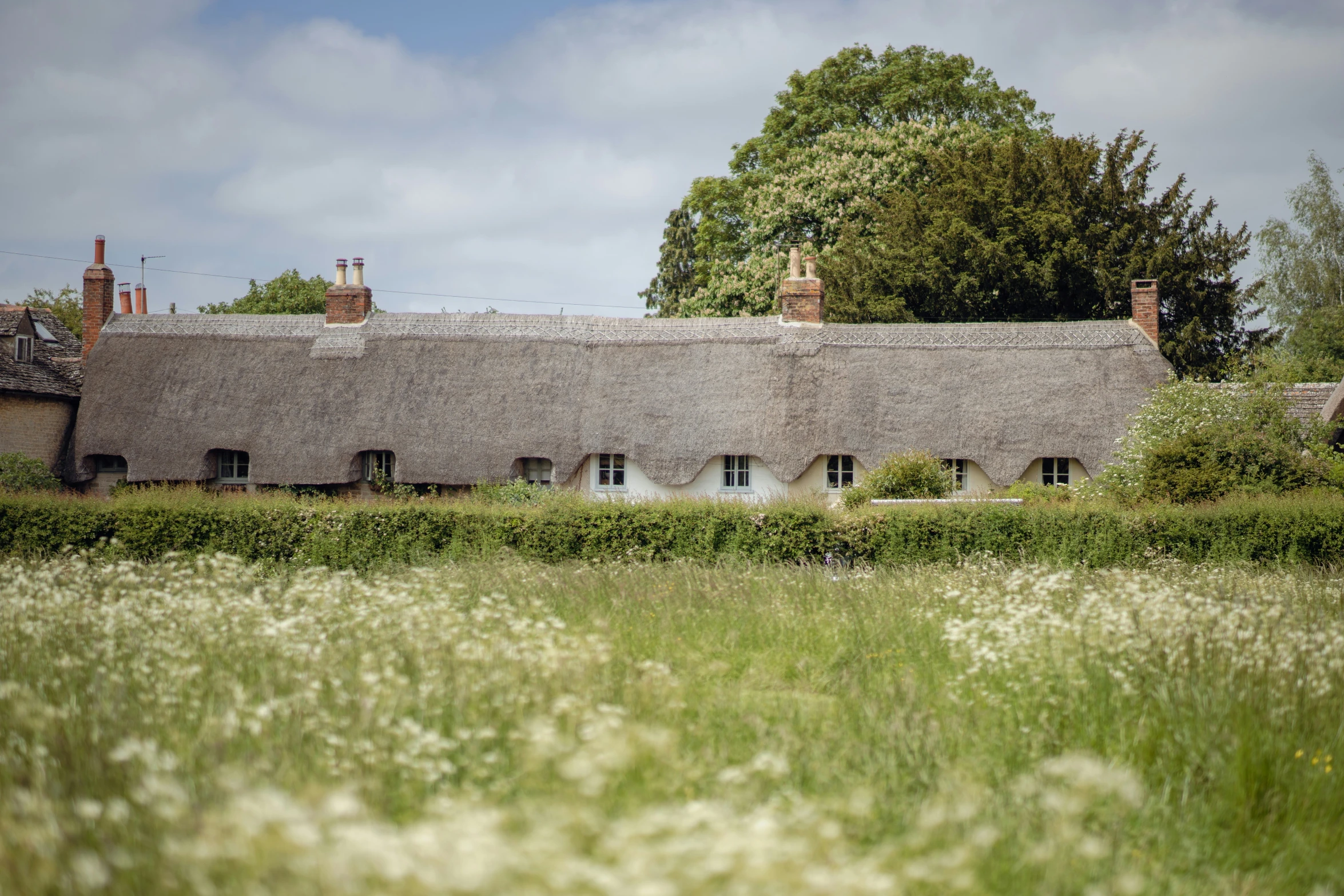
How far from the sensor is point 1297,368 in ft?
91.8

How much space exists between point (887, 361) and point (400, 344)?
34.1ft

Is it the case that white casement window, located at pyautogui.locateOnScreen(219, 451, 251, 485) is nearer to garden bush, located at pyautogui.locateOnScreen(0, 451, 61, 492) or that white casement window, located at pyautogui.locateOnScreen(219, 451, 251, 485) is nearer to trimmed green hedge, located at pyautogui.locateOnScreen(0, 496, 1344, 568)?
garden bush, located at pyautogui.locateOnScreen(0, 451, 61, 492)

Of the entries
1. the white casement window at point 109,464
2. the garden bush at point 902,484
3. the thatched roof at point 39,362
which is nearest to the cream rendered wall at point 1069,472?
the garden bush at point 902,484

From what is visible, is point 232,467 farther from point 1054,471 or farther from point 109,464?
point 1054,471

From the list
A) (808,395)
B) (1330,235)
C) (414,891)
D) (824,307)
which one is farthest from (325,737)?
(1330,235)

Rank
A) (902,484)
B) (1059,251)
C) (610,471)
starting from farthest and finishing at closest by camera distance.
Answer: (1059,251) < (610,471) < (902,484)

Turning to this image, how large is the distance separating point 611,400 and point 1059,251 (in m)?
11.8

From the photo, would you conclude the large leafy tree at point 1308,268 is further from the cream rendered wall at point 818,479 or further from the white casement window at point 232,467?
the white casement window at point 232,467

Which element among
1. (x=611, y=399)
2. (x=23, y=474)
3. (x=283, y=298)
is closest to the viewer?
(x=23, y=474)

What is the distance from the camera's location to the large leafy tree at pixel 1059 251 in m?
25.0

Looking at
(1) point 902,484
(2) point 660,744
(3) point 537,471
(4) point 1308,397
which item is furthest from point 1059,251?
(2) point 660,744

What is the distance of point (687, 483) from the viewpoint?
2036cm

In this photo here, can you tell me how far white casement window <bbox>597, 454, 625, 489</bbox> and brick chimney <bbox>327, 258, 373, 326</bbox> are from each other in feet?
21.7

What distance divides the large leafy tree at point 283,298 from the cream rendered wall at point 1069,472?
27.1 meters
